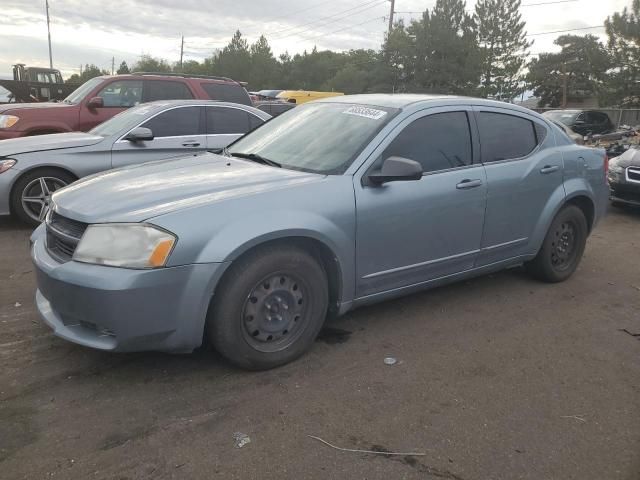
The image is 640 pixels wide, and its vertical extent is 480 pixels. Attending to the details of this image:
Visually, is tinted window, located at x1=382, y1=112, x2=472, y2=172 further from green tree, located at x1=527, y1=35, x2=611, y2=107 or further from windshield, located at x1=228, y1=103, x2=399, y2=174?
green tree, located at x1=527, y1=35, x2=611, y2=107

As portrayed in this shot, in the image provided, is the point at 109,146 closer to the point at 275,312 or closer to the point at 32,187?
the point at 32,187

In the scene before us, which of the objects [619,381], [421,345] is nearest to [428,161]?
[421,345]

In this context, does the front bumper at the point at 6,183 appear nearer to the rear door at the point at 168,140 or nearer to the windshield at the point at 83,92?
the rear door at the point at 168,140

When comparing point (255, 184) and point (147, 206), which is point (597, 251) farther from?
point (147, 206)

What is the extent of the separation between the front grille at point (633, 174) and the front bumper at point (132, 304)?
25.8 ft

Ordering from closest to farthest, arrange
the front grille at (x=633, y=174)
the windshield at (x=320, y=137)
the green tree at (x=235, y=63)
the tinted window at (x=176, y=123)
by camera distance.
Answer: the windshield at (x=320, y=137), the tinted window at (x=176, y=123), the front grille at (x=633, y=174), the green tree at (x=235, y=63)

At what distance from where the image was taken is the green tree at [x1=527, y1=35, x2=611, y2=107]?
52669mm

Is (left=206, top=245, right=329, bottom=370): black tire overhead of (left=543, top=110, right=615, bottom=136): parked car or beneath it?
beneath

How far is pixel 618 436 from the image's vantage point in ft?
9.18

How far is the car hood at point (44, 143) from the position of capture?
621 centimetres

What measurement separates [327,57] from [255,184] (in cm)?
9002

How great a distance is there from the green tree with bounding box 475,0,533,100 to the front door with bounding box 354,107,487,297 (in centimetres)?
5465

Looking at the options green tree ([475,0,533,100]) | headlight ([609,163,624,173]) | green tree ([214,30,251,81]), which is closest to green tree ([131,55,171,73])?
green tree ([214,30,251,81])

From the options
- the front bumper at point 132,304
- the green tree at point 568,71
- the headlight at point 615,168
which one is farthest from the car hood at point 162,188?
the green tree at point 568,71
